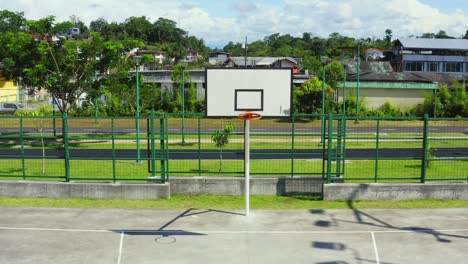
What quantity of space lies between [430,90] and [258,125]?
21.9m

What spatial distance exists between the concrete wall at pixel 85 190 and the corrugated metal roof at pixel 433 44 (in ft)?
218

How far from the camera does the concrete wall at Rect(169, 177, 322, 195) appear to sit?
54.6 ft

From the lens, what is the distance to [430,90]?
4853 centimetres

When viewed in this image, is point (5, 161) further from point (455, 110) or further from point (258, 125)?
point (455, 110)

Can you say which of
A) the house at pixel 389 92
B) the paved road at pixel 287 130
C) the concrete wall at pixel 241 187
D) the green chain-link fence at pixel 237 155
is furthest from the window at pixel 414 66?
the concrete wall at pixel 241 187

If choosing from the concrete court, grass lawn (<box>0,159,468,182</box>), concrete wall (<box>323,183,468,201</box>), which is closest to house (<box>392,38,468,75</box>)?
grass lawn (<box>0,159,468,182</box>)

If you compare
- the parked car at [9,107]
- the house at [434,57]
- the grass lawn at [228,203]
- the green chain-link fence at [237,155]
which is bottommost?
the grass lawn at [228,203]

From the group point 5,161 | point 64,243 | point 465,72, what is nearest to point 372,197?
point 64,243

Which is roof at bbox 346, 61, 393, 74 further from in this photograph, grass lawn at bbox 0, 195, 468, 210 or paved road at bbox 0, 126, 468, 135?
grass lawn at bbox 0, 195, 468, 210

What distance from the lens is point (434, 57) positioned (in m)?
73.7

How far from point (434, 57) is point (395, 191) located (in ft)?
210

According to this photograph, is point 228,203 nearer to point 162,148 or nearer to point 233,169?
point 162,148

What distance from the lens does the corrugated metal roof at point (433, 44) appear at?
7431 cm

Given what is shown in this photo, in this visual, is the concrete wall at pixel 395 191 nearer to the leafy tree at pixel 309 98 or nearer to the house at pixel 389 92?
the leafy tree at pixel 309 98
